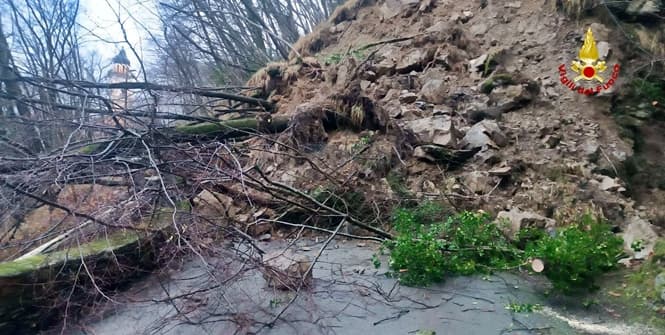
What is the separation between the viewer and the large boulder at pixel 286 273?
346 centimetres

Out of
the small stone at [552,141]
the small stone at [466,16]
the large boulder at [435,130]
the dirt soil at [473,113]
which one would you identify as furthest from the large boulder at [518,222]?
the small stone at [466,16]

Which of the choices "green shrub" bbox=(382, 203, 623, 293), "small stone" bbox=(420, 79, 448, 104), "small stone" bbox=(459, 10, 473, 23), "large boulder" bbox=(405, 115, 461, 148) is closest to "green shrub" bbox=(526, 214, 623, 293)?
"green shrub" bbox=(382, 203, 623, 293)

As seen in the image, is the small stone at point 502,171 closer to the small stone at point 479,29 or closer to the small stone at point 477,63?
the small stone at point 477,63

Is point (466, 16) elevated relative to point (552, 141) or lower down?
elevated

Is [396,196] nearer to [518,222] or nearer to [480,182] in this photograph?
[480,182]

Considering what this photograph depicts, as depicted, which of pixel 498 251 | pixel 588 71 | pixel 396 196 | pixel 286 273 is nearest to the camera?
pixel 286 273

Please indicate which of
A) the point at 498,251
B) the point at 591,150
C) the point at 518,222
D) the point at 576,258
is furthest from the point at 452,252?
the point at 591,150

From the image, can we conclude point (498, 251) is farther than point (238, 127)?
No

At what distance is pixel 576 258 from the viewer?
3.02 m

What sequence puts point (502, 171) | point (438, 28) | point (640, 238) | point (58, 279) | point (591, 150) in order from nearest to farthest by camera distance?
point (58, 279)
point (640, 238)
point (591, 150)
point (502, 171)
point (438, 28)

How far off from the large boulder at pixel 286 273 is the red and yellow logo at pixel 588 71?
14.8 ft

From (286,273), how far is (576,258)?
2.07 metres

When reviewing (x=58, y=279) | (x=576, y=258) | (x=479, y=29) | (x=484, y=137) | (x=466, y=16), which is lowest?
(x=576, y=258)

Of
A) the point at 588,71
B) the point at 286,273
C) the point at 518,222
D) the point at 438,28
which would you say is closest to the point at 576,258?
the point at 518,222
